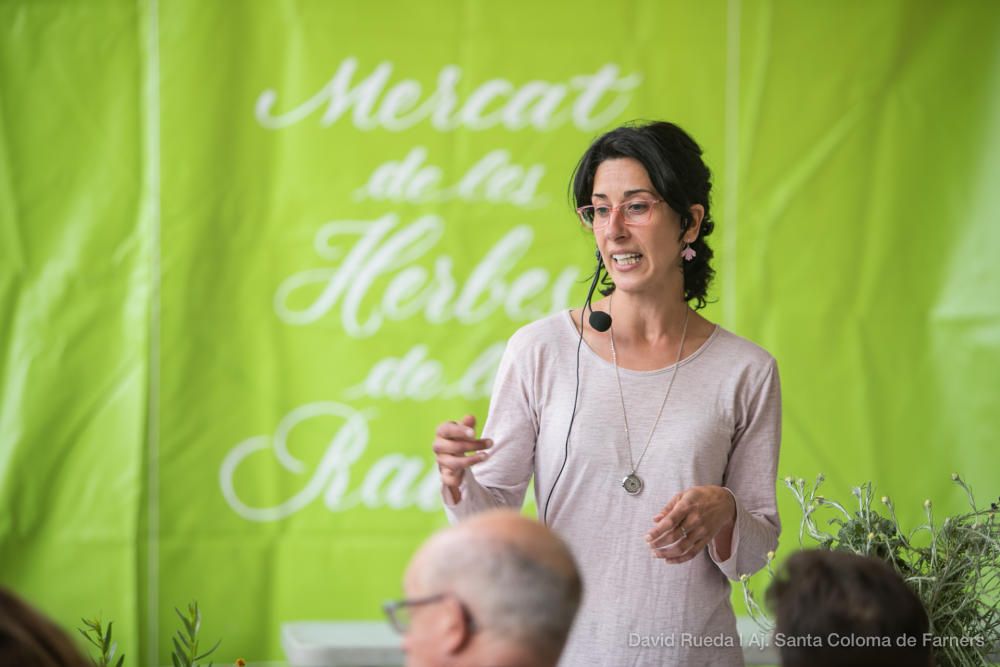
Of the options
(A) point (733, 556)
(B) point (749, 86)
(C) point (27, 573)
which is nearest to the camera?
(A) point (733, 556)

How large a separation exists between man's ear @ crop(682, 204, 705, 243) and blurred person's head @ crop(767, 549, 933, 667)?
98 cm

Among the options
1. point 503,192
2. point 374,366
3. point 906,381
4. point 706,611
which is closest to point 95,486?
point 374,366

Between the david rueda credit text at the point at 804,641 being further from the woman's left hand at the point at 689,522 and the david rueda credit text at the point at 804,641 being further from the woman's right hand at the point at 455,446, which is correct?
the woman's right hand at the point at 455,446

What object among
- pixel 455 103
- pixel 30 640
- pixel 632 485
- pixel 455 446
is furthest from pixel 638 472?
pixel 455 103

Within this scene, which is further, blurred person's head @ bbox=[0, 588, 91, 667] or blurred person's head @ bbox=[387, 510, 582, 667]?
blurred person's head @ bbox=[387, 510, 582, 667]

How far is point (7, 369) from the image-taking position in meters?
3.20

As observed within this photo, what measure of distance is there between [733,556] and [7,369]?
88.5 inches

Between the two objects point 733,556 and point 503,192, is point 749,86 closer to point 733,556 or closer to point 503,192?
point 503,192

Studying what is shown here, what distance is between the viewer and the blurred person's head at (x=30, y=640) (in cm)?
103

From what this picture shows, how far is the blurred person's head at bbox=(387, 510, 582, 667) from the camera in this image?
1.32m

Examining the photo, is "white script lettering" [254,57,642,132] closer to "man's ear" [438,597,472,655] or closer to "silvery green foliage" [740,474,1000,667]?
→ "silvery green foliage" [740,474,1000,667]

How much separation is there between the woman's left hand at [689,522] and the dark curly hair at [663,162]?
20.9 inches

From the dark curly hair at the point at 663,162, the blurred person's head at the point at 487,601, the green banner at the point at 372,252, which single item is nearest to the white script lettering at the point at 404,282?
the green banner at the point at 372,252

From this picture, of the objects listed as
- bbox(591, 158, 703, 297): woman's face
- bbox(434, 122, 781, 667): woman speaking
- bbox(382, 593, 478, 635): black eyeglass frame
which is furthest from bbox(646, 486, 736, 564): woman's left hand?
bbox(382, 593, 478, 635): black eyeglass frame
